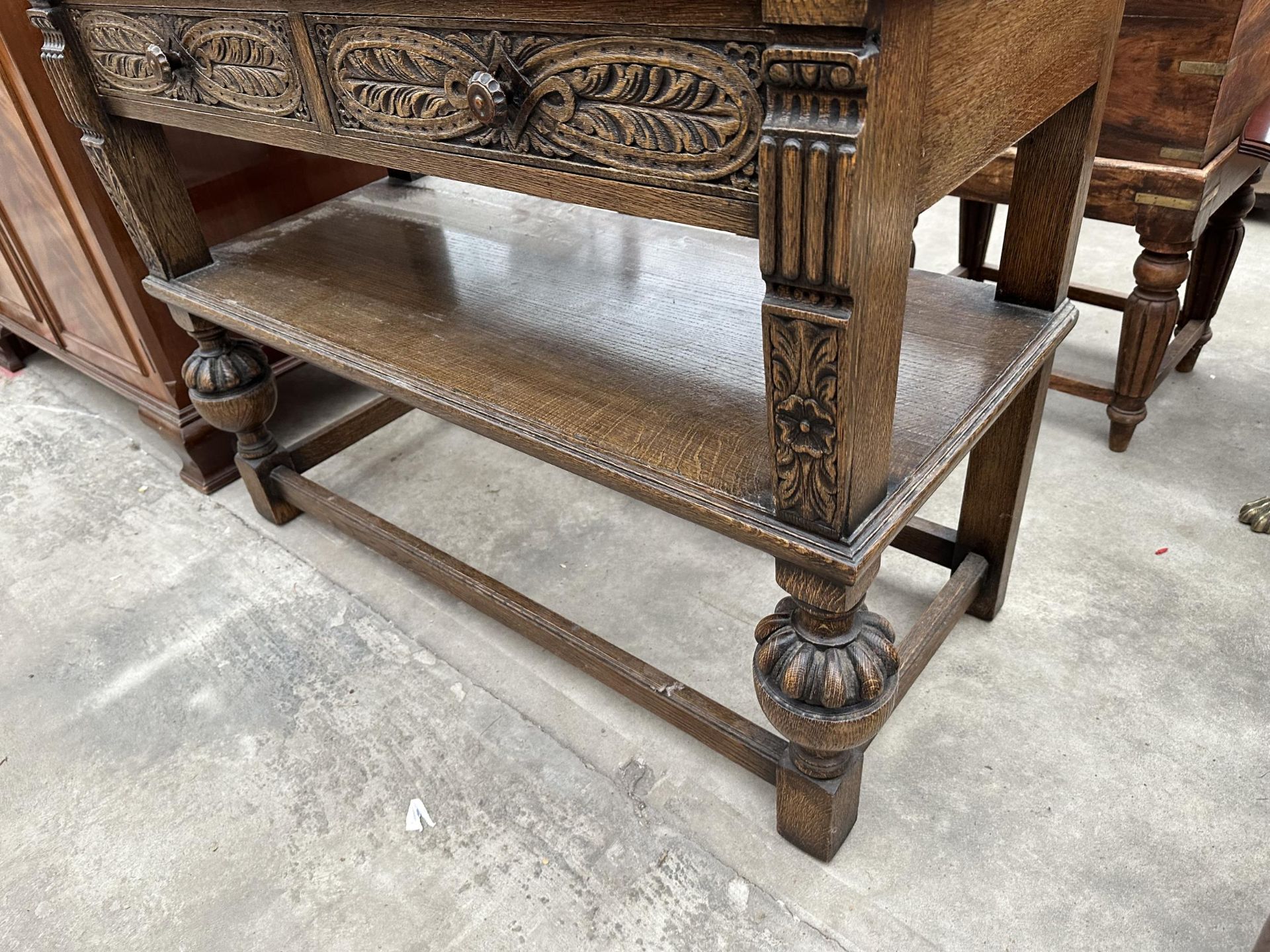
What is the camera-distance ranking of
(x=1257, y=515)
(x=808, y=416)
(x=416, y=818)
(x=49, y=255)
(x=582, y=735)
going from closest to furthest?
1. (x=808, y=416)
2. (x=416, y=818)
3. (x=582, y=735)
4. (x=1257, y=515)
5. (x=49, y=255)

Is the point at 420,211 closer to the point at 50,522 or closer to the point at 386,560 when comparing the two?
the point at 386,560

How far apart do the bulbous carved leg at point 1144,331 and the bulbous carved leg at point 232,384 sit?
6.13 ft

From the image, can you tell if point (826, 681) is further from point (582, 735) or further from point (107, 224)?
point (107, 224)

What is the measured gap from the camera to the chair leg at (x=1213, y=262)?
82.6 inches

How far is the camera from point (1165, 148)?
164 cm

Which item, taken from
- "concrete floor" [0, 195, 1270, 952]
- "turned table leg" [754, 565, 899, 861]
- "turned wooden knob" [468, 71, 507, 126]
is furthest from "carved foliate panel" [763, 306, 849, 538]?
"concrete floor" [0, 195, 1270, 952]

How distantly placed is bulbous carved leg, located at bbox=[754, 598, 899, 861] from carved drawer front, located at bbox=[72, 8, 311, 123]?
987mm

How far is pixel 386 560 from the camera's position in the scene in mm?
1972

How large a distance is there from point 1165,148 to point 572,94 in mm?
1321

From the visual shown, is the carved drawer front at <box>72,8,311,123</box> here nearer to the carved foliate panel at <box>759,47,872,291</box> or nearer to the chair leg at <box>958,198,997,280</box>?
the carved foliate panel at <box>759,47,872,291</box>

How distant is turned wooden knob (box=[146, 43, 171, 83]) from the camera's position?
52.7 inches

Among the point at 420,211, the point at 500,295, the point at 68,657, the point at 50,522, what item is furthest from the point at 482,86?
the point at 50,522

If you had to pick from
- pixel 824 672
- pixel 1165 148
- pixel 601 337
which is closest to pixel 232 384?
pixel 601 337

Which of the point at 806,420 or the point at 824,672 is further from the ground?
the point at 806,420
